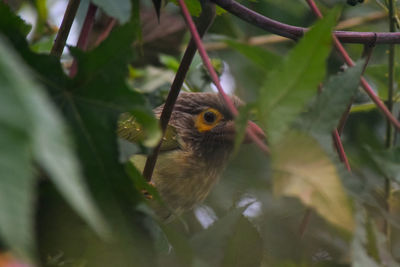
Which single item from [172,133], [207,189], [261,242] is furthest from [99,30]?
[261,242]

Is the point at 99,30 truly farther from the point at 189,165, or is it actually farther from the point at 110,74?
the point at 110,74

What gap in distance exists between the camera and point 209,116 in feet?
6.67

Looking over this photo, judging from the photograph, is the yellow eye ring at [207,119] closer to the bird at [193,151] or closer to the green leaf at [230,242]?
the bird at [193,151]

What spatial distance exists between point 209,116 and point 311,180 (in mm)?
1412

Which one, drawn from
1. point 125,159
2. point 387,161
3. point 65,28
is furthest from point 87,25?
point 387,161

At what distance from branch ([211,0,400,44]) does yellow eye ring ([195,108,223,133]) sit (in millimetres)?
940

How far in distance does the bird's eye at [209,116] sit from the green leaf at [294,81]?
4.33 feet

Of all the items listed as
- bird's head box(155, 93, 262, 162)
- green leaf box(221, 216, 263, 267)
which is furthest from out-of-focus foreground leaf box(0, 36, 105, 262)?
bird's head box(155, 93, 262, 162)

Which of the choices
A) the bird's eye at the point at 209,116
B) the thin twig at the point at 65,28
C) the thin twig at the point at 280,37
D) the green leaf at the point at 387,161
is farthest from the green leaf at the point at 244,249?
the thin twig at the point at 280,37

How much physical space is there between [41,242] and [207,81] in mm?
1237

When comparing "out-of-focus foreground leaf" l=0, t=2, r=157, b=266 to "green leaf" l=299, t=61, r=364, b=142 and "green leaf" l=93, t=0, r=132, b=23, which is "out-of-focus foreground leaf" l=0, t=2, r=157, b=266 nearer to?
"green leaf" l=93, t=0, r=132, b=23

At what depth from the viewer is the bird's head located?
1971 millimetres

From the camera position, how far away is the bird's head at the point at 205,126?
1971mm

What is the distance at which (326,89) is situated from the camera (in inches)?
30.4
